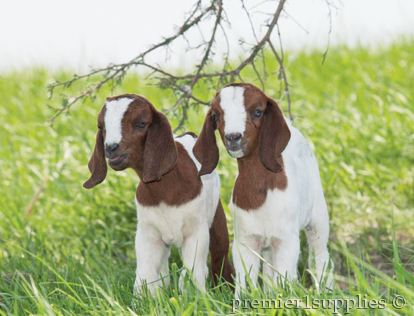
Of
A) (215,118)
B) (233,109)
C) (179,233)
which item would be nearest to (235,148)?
(233,109)

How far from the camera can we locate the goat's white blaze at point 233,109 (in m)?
3.15

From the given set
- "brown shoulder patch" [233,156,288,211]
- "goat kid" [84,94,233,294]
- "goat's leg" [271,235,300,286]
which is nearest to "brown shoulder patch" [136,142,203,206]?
"goat kid" [84,94,233,294]

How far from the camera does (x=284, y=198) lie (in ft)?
11.1

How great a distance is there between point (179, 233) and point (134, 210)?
227 centimetres

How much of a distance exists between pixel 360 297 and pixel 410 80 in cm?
670

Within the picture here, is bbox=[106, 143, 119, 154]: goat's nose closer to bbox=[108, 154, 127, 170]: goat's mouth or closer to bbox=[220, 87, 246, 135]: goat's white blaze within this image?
bbox=[108, 154, 127, 170]: goat's mouth

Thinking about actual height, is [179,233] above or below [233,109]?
below

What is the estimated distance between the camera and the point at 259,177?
340 cm

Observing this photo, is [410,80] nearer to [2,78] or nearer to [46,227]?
[46,227]

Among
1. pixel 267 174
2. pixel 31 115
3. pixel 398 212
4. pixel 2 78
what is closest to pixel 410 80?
pixel 398 212

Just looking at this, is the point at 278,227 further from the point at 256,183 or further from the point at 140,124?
the point at 140,124

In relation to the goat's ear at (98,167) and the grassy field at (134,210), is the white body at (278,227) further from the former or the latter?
the goat's ear at (98,167)

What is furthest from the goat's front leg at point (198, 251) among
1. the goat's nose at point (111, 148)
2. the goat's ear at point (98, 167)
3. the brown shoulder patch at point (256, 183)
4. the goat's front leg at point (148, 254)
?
the goat's nose at point (111, 148)

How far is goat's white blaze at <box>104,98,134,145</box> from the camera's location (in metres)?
3.29
